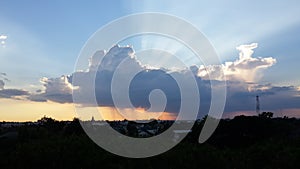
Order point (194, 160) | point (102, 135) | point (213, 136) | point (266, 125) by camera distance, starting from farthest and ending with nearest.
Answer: point (266, 125), point (213, 136), point (102, 135), point (194, 160)

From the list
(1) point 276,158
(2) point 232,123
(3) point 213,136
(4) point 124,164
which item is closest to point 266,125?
(2) point 232,123

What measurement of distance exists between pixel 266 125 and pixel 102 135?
17.7 meters

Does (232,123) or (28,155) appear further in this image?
(232,123)

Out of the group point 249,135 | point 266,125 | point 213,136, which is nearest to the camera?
point 213,136

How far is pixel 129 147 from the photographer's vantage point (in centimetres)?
1061

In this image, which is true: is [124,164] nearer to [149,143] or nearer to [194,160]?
[149,143]

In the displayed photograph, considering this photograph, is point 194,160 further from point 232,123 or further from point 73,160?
point 232,123

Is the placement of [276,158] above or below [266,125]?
below

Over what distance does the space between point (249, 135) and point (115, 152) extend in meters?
16.0

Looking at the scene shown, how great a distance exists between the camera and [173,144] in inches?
435

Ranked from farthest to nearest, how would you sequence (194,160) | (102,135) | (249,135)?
(249,135) < (102,135) < (194,160)

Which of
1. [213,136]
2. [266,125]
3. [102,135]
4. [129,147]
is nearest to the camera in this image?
[129,147]

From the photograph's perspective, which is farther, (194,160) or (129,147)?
(129,147)

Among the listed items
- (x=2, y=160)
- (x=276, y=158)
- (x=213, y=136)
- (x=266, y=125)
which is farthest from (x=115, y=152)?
(x=266, y=125)
